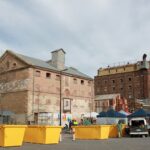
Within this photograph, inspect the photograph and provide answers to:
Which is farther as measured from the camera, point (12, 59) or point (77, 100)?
point (77, 100)

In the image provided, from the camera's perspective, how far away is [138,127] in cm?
3156

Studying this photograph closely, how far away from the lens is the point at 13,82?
56719 millimetres

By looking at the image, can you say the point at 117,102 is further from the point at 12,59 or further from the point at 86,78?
the point at 12,59

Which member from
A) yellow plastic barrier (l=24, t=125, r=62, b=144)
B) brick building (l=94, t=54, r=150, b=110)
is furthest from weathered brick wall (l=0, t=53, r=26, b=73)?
brick building (l=94, t=54, r=150, b=110)

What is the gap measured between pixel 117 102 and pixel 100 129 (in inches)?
2256

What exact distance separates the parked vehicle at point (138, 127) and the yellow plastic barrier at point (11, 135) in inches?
564

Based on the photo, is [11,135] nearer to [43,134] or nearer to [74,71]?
[43,134]

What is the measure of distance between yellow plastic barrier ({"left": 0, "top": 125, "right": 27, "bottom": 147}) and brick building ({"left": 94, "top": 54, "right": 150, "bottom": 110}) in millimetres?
73029

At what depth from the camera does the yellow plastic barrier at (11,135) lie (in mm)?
19516

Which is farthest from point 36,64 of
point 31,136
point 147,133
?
point 31,136

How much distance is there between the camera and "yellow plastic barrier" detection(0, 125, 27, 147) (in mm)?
19516

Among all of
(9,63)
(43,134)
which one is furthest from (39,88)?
(43,134)

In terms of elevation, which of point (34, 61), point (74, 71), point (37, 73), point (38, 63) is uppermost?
point (34, 61)

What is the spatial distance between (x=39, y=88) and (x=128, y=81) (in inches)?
2014
